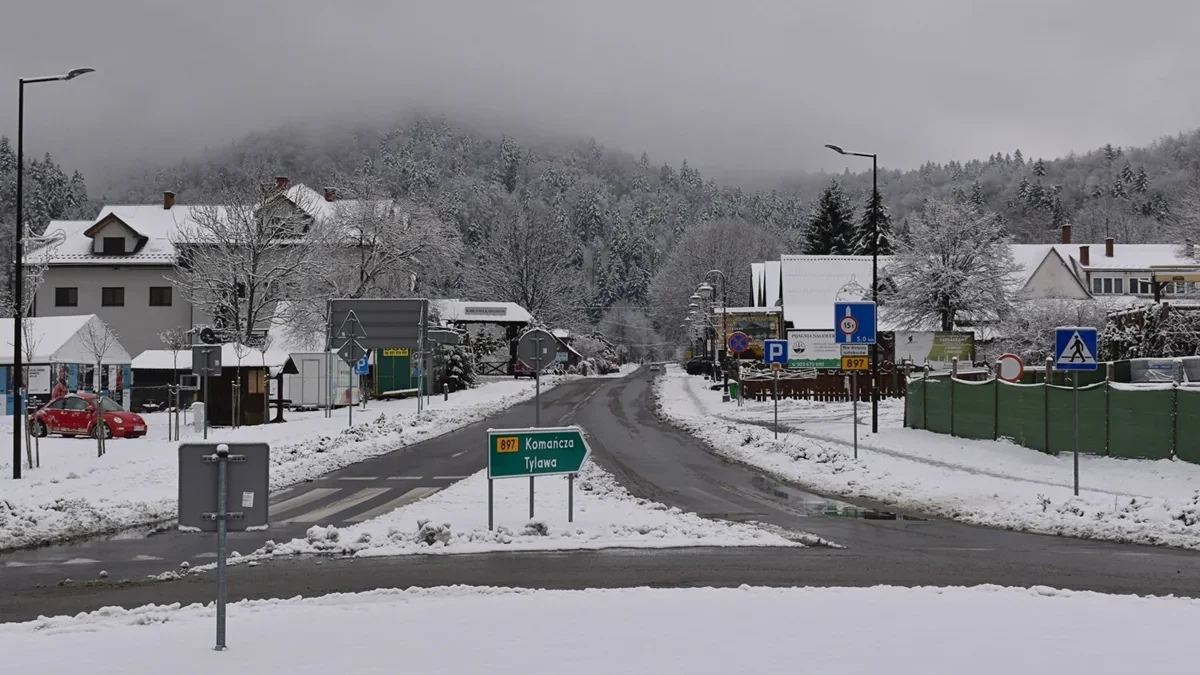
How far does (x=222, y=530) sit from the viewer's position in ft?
24.1

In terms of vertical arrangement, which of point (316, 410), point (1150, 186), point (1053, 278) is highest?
point (1150, 186)

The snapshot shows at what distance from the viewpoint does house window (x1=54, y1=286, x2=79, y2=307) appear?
6769 cm

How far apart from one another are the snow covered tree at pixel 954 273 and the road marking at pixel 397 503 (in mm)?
49290

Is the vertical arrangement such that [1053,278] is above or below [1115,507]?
above

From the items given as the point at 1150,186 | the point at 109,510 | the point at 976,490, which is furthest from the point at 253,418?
the point at 1150,186

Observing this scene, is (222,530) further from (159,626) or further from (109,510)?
(109,510)

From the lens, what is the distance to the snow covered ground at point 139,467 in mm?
15656

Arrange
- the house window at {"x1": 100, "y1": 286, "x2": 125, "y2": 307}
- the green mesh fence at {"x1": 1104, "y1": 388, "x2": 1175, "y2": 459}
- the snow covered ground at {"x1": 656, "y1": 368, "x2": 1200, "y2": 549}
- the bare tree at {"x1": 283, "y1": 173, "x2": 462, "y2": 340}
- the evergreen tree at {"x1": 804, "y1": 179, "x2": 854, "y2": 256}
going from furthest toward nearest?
the evergreen tree at {"x1": 804, "y1": 179, "x2": 854, "y2": 256}
the house window at {"x1": 100, "y1": 286, "x2": 125, "y2": 307}
the bare tree at {"x1": 283, "y1": 173, "x2": 462, "y2": 340}
the green mesh fence at {"x1": 1104, "y1": 388, "x2": 1175, "y2": 459}
the snow covered ground at {"x1": 656, "y1": 368, "x2": 1200, "y2": 549}

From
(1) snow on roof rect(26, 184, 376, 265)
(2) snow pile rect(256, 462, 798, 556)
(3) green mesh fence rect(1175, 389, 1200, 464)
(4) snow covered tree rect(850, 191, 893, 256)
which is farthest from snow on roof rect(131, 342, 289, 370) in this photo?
(4) snow covered tree rect(850, 191, 893, 256)

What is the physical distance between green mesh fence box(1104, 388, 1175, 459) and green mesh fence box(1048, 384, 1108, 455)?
1.07 feet

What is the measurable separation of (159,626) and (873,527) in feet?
35.3

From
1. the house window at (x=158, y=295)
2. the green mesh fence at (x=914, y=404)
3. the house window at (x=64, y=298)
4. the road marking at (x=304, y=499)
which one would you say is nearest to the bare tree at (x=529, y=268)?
the house window at (x=158, y=295)

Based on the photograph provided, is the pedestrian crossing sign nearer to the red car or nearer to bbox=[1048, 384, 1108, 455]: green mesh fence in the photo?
bbox=[1048, 384, 1108, 455]: green mesh fence

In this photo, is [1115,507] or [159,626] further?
[1115,507]
